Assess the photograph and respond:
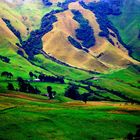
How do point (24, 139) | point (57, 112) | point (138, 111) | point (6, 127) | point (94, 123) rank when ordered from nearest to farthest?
Result: point (24, 139), point (6, 127), point (94, 123), point (57, 112), point (138, 111)

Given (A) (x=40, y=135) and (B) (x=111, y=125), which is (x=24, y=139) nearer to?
(A) (x=40, y=135)

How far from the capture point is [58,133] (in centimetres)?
12850

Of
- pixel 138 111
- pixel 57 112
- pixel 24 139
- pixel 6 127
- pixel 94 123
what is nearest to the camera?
pixel 24 139

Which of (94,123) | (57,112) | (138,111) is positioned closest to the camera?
(94,123)

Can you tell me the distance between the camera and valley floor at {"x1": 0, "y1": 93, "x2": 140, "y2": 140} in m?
127

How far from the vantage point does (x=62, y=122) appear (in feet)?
460

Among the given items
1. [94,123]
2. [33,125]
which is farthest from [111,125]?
[33,125]

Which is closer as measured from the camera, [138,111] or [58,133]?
[58,133]

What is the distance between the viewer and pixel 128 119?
152 metres

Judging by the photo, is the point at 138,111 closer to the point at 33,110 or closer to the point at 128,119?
the point at 128,119

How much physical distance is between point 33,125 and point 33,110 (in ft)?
65.0

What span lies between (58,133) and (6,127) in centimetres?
1664

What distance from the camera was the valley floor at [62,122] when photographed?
126812 millimetres

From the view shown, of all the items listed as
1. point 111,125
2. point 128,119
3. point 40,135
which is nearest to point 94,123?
point 111,125
